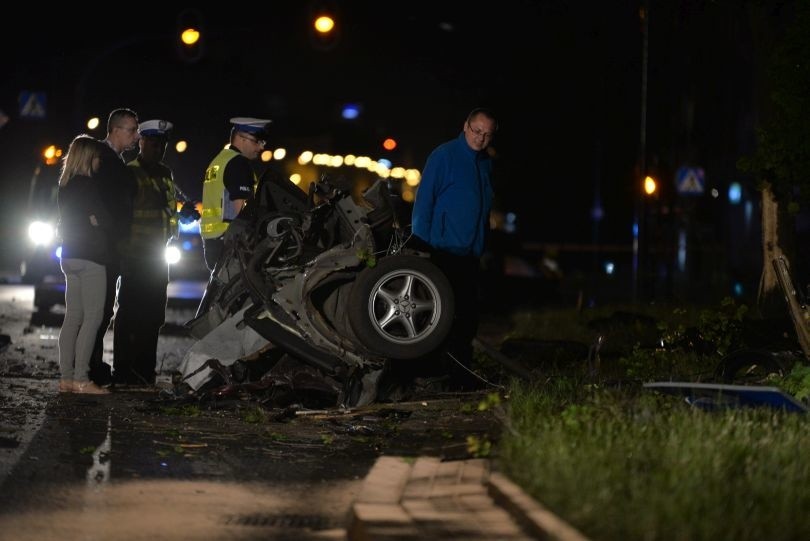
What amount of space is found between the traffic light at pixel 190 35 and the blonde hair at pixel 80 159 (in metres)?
9.32

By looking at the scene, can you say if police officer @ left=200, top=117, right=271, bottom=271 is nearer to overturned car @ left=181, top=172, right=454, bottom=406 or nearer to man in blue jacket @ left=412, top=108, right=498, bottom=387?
overturned car @ left=181, top=172, right=454, bottom=406

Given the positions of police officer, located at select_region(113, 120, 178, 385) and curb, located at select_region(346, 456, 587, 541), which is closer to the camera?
curb, located at select_region(346, 456, 587, 541)

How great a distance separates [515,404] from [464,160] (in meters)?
2.78

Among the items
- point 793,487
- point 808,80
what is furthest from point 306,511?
point 808,80

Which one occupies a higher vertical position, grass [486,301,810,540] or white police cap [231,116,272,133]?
white police cap [231,116,272,133]

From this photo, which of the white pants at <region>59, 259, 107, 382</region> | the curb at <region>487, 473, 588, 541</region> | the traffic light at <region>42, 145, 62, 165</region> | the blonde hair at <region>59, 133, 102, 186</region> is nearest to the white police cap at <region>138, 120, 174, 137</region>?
the blonde hair at <region>59, 133, 102, 186</region>

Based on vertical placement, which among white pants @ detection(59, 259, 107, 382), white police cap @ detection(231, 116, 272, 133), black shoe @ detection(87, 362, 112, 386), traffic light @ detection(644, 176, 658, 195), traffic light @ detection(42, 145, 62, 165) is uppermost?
traffic light @ detection(42, 145, 62, 165)

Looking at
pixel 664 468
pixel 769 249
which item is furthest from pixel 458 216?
pixel 769 249

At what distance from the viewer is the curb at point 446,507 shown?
233 inches

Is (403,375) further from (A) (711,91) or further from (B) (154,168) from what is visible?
(A) (711,91)

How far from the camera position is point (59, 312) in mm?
20766

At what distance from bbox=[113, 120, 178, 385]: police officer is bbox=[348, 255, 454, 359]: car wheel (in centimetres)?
241

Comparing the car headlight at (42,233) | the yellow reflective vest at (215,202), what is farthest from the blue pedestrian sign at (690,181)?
the yellow reflective vest at (215,202)

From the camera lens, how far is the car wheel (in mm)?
10078
